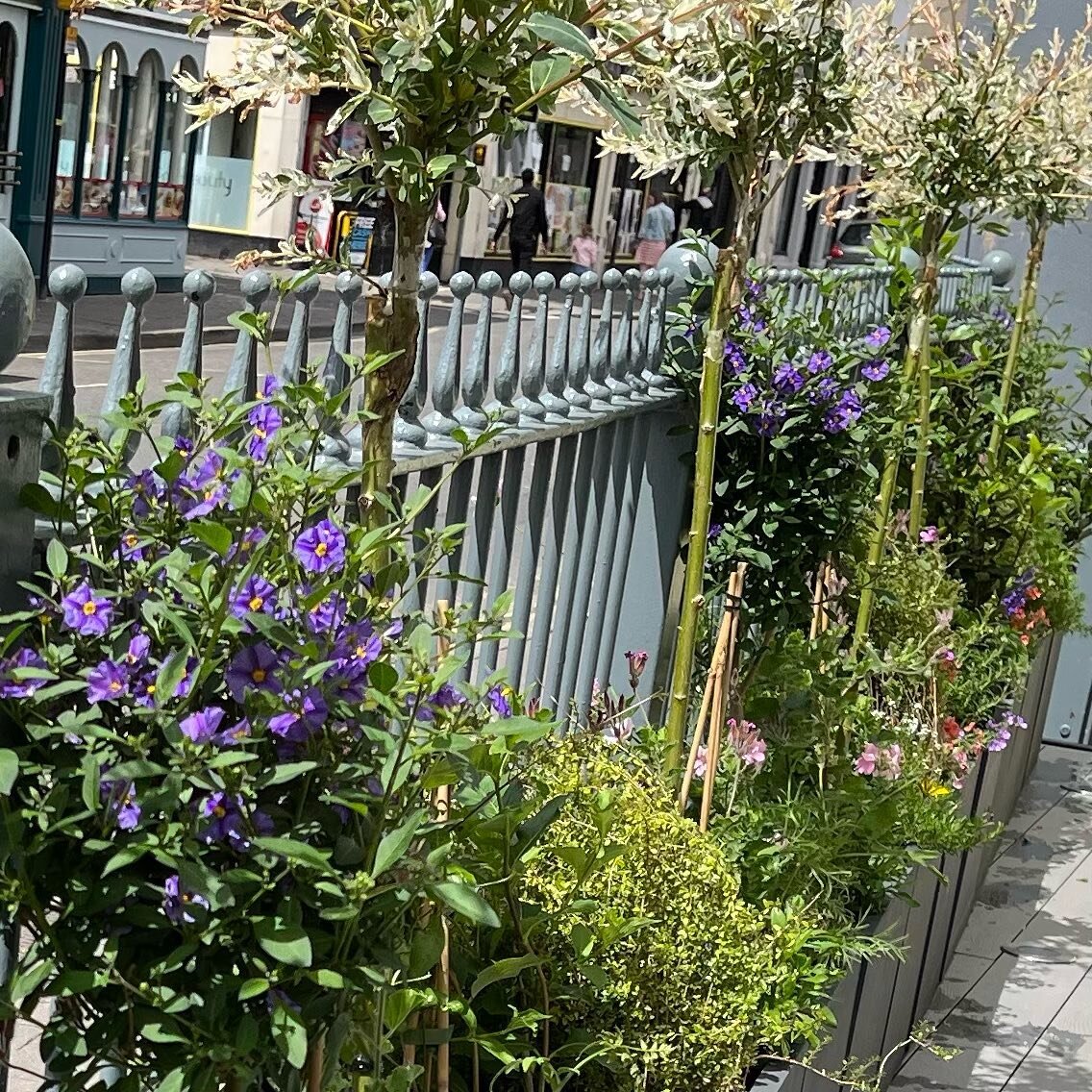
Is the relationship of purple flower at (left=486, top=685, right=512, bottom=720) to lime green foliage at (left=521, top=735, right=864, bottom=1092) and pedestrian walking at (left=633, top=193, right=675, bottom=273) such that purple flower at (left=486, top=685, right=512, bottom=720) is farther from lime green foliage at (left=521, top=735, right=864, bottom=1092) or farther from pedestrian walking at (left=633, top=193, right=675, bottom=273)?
pedestrian walking at (left=633, top=193, right=675, bottom=273)

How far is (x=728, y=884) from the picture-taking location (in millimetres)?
2496

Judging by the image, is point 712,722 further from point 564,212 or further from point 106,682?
point 564,212

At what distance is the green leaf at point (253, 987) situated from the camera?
1.40 meters

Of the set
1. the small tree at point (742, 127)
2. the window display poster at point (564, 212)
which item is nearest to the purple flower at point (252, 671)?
the small tree at point (742, 127)

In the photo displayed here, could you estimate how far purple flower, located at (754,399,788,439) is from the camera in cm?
366

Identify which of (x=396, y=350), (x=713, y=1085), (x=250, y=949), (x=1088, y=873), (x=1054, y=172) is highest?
(x=1054, y=172)

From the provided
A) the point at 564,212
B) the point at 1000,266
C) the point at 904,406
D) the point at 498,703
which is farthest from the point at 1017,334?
the point at 564,212

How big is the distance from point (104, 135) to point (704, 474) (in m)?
15.9

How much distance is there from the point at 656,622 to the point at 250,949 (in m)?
2.41

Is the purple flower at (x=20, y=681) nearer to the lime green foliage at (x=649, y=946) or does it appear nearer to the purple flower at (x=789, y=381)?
the lime green foliage at (x=649, y=946)

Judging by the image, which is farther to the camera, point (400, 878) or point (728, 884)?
point (728, 884)

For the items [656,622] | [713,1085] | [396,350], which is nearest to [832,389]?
[656,622]

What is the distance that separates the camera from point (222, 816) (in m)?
1.40

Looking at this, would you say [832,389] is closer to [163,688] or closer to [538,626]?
[538,626]
